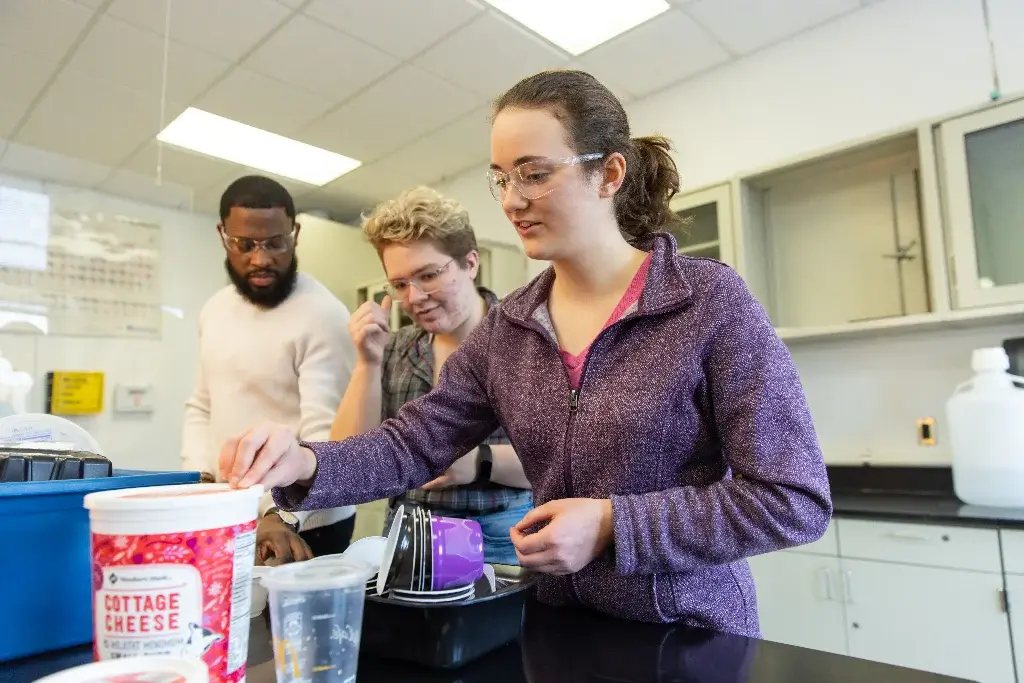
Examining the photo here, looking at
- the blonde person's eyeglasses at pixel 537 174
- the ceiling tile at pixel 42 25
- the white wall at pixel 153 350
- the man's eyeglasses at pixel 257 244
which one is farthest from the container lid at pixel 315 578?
the ceiling tile at pixel 42 25

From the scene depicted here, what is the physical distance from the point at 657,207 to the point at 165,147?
119 inches

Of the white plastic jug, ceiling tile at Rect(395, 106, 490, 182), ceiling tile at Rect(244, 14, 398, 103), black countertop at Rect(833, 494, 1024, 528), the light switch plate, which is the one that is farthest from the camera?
ceiling tile at Rect(395, 106, 490, 182)

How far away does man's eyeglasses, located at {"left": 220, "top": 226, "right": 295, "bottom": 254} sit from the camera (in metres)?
1.40

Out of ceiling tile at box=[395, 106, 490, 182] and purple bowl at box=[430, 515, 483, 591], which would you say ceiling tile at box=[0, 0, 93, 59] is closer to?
ceiling tile at box=[395, 106, 490, 182]

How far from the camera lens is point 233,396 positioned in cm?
142

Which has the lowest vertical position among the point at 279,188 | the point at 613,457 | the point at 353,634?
the point at 353,634

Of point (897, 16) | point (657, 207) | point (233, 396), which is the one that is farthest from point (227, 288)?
point (897, 16)

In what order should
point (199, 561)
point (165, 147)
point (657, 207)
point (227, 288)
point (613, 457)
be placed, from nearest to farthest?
point (199, 561) → point (613, 457) → point (657, 207) → point (227, 288) → point (165, 147)

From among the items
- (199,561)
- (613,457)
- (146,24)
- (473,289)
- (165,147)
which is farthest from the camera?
(165,147)

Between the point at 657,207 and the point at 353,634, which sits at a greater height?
the point at 657,207

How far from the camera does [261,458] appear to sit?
70 cm

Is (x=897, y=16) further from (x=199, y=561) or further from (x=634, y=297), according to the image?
(x=199, y=561)

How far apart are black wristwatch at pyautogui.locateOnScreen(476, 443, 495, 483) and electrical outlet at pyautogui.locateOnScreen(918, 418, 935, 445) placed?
1.76 metres

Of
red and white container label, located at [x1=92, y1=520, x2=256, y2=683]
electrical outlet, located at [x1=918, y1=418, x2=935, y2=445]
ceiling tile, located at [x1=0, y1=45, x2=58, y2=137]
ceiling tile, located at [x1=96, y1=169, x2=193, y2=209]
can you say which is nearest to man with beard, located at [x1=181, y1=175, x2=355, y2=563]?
ceiling tile, located at [x1=96, y1=169, x2=193, y2=209]
